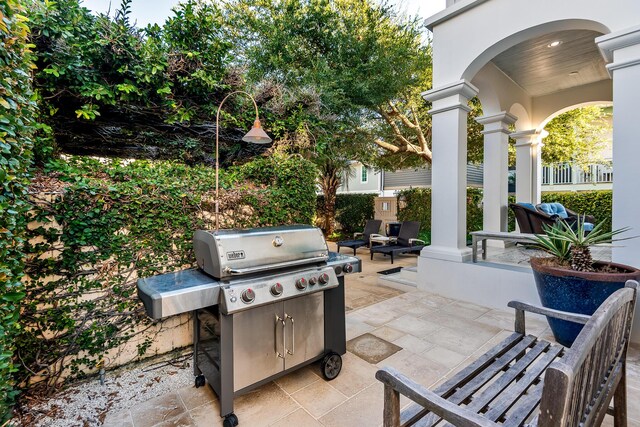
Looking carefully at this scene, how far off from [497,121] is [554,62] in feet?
4.19

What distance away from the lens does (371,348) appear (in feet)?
9.79

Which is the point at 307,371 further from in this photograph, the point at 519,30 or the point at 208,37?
the point at 519,30

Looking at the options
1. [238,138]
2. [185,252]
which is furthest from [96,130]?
[185,252]

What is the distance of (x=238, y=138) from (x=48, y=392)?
3.53 meters

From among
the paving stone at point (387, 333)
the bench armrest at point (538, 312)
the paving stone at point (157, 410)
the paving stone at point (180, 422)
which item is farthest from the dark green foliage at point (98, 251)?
the bench armrest at point (538, 312)

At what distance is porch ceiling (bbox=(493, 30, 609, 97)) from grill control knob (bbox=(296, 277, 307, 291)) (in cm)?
536

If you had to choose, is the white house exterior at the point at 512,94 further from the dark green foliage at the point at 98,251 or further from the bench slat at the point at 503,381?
the dark green foliage at the point at 98,251

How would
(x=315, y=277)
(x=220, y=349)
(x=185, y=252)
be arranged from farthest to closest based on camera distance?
(x=185, y=252) → (x=315, y=277) → (x=220, y=349)

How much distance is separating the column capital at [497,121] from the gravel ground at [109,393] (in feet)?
21.9

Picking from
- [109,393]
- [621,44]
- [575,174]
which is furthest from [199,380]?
[575,174]

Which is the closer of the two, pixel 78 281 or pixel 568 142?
pixel 78 281

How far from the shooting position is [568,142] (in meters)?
8.80

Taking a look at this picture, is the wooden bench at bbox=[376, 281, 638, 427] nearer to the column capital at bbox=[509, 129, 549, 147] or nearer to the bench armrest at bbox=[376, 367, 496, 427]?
the bench armrest at bbox=[376, 367, 496, 427]

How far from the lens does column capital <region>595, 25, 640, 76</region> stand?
3016 millimetres
